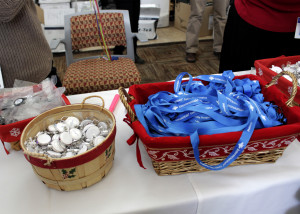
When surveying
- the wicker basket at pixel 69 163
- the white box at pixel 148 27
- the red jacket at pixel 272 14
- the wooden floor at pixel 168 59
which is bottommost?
the wooden floor at pixel 168 59

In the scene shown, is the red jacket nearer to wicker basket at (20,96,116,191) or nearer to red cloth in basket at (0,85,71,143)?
wicker basket at (20,96,116,191)

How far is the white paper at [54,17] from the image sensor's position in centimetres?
274

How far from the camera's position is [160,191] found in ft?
1.84

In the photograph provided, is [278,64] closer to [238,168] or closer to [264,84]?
[264,84]

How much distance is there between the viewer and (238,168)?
2.02 feet

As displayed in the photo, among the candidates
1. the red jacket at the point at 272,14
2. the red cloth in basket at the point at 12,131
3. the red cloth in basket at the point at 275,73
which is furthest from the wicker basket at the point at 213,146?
the red jacket at the point at 272,14

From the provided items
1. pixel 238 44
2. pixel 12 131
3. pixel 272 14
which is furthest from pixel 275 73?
pixel 12 131

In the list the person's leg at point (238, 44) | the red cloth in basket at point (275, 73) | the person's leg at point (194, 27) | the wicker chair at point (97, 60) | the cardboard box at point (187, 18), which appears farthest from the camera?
the cardboard box at point (187, 18)

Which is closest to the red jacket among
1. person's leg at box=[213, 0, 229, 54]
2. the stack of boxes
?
person's leg at box=[213, 0, 229, 54]

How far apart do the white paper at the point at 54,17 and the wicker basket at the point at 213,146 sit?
2578 millimetres

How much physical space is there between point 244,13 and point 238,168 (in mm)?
1006

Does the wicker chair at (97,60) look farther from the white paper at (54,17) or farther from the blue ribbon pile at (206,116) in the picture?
the white paper at (54,17)

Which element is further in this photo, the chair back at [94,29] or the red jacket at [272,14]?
the chair back at [94,29]

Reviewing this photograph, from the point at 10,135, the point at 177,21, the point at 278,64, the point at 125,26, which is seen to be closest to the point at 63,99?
the point at 10,135
